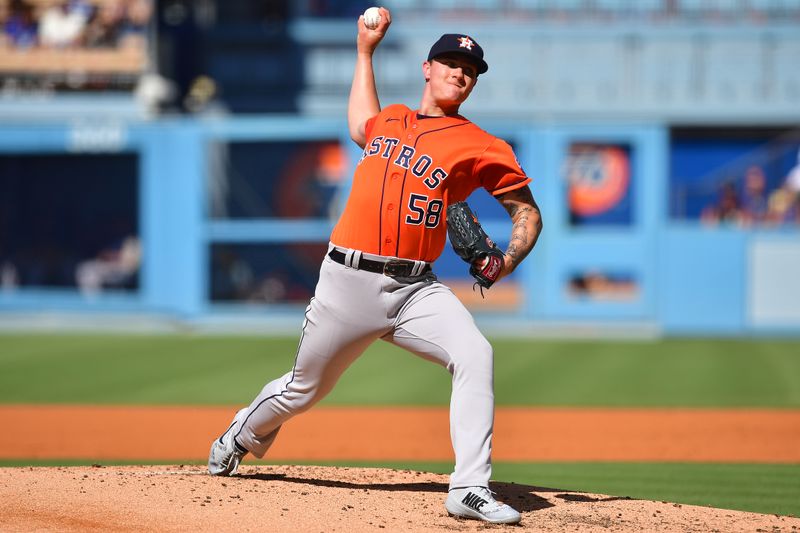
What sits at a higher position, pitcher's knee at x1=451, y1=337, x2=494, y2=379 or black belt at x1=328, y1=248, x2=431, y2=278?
black belt at x1=328, y1=248, x2=431, y2=278

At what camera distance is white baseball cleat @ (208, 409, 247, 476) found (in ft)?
16.3

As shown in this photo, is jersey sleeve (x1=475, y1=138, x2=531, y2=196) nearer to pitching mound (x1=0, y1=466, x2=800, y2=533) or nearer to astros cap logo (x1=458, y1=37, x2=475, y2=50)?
astros cap logo (x1=458, y1=37, x2=475, y2=50)

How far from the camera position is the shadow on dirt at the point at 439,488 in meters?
4.88

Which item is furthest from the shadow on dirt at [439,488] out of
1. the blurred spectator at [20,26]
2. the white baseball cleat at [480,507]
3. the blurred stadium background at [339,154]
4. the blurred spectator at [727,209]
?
the blurred spectator at [20,26]

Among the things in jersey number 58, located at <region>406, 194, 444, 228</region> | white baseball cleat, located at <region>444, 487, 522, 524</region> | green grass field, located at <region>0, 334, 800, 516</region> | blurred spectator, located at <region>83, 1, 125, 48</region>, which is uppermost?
blurred spectator, located at <region>83, 1, 125, 48</region>

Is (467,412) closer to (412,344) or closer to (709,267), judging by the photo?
(412,344)

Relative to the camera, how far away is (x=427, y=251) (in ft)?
14.8

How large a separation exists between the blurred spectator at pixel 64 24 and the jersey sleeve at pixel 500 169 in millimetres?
15526

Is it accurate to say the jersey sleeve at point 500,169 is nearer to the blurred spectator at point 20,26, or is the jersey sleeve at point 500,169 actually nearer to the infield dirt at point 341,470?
the infield dirt at point 341,470

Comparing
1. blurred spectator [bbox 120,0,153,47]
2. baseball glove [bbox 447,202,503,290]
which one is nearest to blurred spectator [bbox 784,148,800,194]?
blurred spectator [bbox 120,0,153,47]

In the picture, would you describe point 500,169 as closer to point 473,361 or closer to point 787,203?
point 473,361

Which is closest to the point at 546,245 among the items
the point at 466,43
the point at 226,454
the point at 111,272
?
the point at 111,272

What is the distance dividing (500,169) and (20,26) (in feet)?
53.8

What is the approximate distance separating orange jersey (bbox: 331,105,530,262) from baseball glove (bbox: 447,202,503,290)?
21cm
